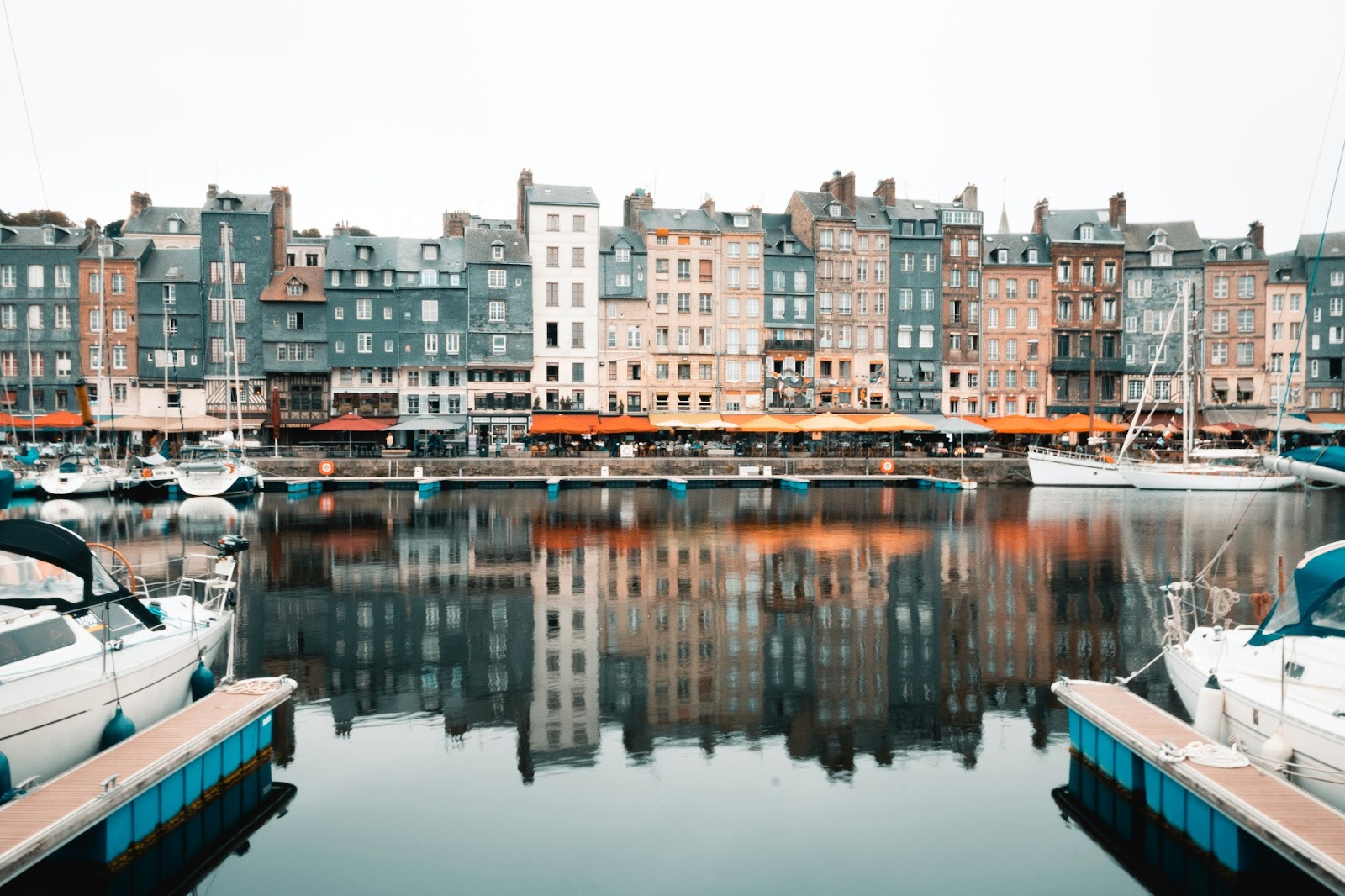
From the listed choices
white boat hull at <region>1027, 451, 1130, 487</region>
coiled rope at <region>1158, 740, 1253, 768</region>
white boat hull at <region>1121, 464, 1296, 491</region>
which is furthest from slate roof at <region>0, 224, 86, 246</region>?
coiled rope at <region>1158, 740, 1253, 768</region>

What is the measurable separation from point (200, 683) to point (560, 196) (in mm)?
56375

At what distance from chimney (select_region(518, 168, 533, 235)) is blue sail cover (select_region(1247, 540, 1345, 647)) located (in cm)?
6104

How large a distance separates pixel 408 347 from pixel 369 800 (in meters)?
54.2

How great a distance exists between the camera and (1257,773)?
9.95 metres

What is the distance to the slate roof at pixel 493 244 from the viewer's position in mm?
64312

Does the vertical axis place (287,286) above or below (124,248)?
below

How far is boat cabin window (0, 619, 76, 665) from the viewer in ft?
36.6

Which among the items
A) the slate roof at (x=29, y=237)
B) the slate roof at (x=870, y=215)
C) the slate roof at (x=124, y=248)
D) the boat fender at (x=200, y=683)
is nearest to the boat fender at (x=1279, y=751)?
the boat fender at (x=200, y=683)

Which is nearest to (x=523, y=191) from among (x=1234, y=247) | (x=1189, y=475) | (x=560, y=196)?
(x=560, y=196)

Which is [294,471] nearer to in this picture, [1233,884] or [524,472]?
[524,472]

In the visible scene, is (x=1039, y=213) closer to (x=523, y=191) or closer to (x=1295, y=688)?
(x=523, y=191)

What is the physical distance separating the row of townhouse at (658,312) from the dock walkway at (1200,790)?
53.7 meters

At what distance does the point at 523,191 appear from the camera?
68688 millimetres

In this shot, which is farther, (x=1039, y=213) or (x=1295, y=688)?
(x=1039, y=213)
